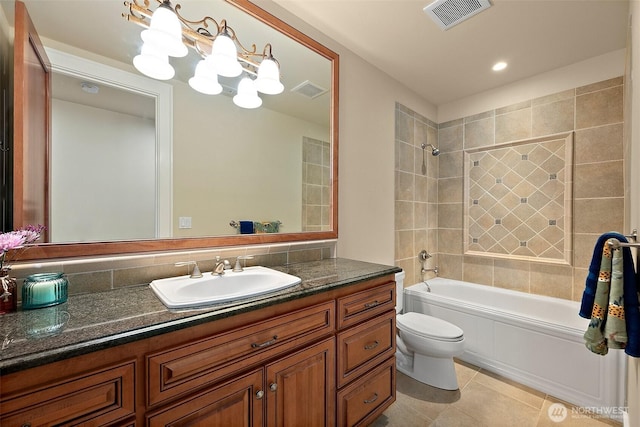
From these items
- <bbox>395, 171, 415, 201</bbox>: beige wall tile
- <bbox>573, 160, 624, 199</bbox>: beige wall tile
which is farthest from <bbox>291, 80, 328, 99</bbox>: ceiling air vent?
<bbox>573, 160, 624, 199</bbox>: beige wall tile

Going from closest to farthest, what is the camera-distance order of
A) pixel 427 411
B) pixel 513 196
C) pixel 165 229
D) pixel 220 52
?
pixel 165 229 < pixel 220 52 < pixel 427 411 < pixel 513 196

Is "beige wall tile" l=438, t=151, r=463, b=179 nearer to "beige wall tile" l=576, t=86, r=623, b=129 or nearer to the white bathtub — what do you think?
"beige wall tile" l=576, t=86, r=623, b=129

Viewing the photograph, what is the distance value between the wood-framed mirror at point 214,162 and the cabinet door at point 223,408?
680mm

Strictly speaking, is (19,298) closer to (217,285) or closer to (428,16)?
(217,285)

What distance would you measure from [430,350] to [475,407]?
1.37 ft

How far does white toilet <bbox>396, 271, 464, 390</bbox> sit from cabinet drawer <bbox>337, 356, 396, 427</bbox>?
48cm

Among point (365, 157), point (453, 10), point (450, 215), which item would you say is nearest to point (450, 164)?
point (450, 215)

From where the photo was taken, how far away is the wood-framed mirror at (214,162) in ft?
3.57

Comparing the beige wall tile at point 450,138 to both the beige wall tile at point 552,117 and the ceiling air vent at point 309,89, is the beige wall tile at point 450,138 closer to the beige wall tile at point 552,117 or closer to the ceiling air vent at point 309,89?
the beige wall tile at point 552,117

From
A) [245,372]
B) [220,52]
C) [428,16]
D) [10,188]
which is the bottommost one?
[245,372]

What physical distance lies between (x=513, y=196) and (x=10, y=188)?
11.3 feet

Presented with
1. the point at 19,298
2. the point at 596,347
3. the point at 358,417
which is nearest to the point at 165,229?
the point at 19,298

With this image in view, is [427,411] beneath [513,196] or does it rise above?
beneath

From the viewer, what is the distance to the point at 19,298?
37.9 inches
